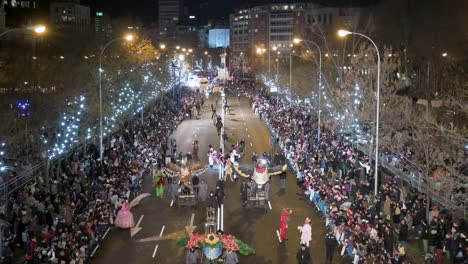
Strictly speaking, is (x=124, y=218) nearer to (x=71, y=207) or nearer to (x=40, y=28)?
(x=71, y=207)

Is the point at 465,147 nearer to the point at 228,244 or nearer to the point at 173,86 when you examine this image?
the point at 228,244

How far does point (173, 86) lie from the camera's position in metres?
84.4

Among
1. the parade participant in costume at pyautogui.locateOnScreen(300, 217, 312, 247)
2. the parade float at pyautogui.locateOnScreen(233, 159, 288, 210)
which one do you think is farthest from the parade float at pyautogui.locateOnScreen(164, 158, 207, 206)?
the parade participant in costume at pyautogui.locateOnScreen(300, 217, 312, 247)

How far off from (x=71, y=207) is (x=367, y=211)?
10694 millimetres

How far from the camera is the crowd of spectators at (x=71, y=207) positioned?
18.2 meters

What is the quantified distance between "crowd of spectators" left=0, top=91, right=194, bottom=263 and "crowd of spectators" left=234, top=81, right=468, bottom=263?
27.2ft

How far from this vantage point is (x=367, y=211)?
21.4 meters

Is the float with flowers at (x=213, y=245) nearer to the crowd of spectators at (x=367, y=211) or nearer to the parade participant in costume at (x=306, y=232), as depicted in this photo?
the parade participant in costume at (x=306, y=232)

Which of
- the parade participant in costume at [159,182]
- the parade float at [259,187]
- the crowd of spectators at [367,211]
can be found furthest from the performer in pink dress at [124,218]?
the crowd of spectators at [367,211]

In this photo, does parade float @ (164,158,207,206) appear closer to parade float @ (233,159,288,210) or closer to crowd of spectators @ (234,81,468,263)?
Answer: parade float @ (233,159,288,210)

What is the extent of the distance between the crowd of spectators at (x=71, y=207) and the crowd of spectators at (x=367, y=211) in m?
8.29

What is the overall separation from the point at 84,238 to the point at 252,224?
276 inches

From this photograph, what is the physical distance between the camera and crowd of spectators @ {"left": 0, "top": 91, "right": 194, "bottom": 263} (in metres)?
18.2

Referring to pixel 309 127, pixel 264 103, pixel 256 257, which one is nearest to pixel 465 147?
pixel 256 257
